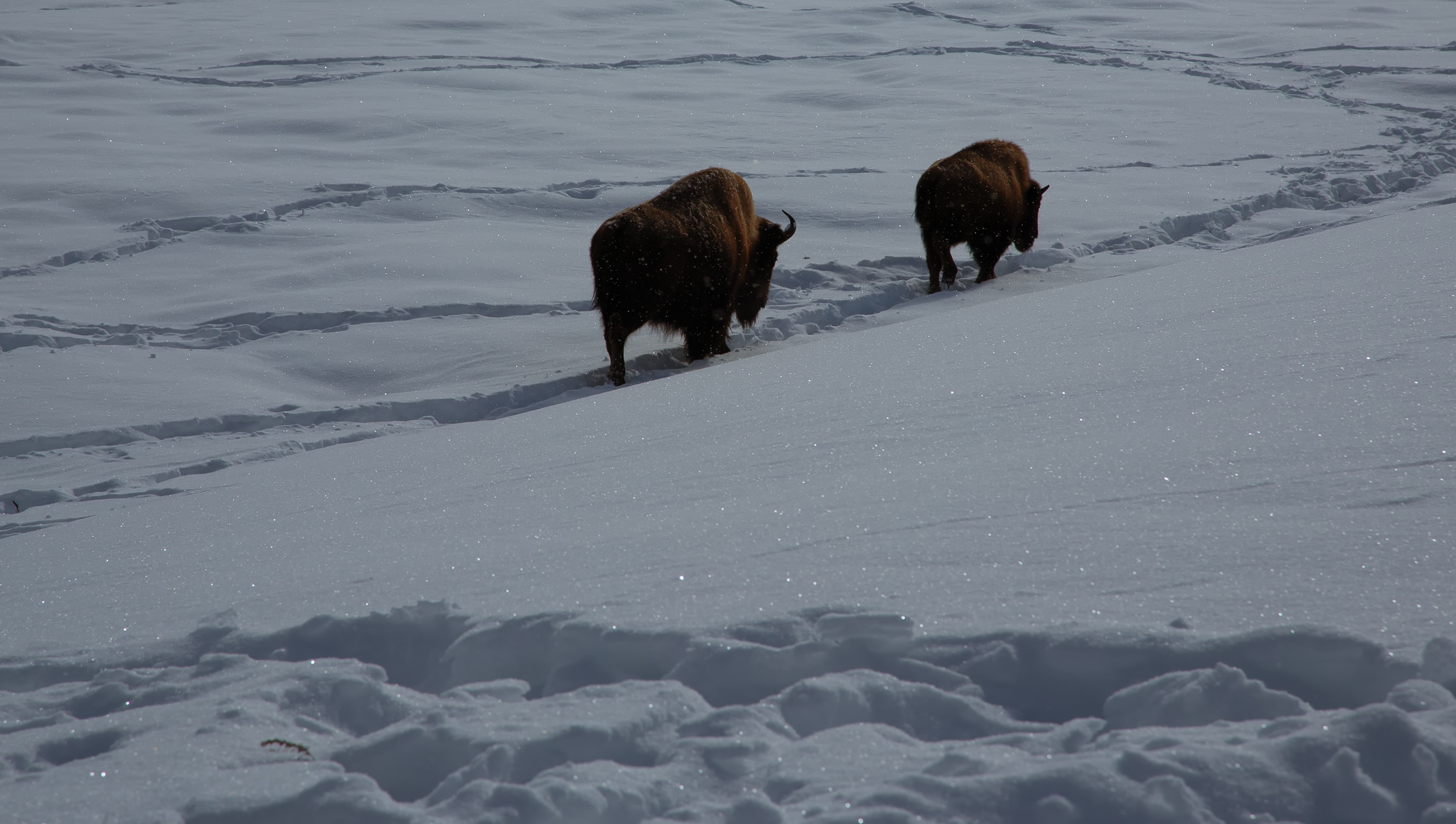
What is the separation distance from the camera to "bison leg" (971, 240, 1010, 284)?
8.52 meters

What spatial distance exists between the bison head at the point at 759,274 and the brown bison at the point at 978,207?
1.67 meters

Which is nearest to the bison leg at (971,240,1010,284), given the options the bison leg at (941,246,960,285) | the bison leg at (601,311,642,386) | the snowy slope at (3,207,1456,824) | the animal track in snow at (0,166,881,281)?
the bison leg at (941,246,960,285)

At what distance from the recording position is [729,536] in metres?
2.35

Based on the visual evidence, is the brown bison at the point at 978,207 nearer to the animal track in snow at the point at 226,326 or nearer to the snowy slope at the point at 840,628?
the animal track in snow at the point at 226,326

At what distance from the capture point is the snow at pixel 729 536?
60.4 inches

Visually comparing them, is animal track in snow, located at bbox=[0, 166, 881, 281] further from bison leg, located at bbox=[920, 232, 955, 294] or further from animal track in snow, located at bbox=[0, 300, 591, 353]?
bison leg, located at bbox=[920, 232, 955, 294]

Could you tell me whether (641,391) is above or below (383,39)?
below

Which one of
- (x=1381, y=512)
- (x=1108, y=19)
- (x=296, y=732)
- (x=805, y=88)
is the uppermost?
(x=1108, y=19)

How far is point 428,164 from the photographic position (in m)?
11.6

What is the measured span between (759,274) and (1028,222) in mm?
3214

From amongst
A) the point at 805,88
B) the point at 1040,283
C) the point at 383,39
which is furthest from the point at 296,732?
the point at 383,39

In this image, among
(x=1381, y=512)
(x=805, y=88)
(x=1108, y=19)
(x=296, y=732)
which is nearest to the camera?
(x=296, y=732)

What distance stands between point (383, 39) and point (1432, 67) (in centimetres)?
1864

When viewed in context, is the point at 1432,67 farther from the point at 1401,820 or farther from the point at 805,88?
the point at 1401,820
